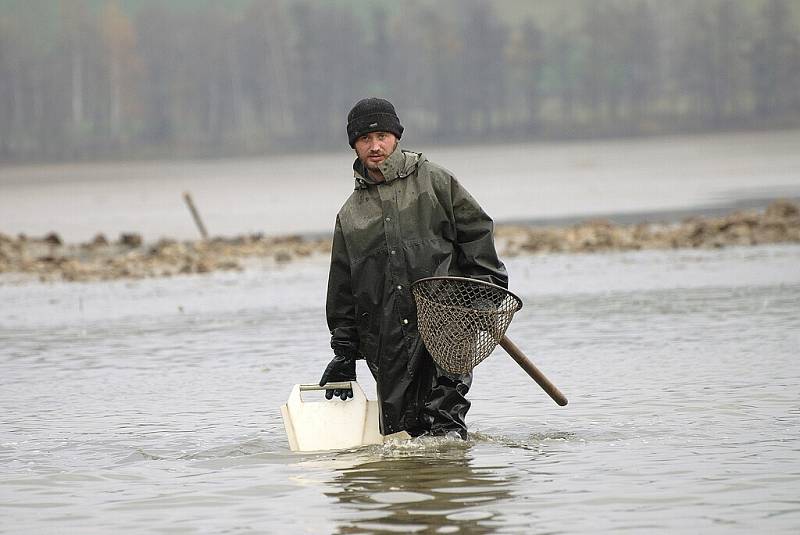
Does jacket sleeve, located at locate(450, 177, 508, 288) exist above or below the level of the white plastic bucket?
above

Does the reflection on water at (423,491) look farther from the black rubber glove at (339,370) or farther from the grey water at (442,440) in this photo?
the black rubber glove at (339,370)

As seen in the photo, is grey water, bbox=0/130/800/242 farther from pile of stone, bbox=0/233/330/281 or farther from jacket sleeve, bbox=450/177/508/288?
jacket sleeve, bbox=450/177/508/288

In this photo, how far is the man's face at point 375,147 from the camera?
6.91 m

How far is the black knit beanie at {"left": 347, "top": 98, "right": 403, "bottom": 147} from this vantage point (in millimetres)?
6891

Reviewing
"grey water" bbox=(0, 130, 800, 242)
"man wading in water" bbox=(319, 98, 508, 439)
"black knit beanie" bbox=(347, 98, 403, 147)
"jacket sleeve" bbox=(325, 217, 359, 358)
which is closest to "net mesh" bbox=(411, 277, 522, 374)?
"man wading in water" bbox=(319, 98, 508, 439)

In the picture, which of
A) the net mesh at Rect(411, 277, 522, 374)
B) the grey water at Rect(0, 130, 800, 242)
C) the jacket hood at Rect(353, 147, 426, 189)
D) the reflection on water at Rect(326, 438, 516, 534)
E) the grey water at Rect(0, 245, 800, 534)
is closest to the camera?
the reflection on water at Rect(326, 438, 516, 534)

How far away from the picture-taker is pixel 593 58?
13325 cm

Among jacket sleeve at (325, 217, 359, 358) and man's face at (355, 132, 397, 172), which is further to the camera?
jacket sleeve at (325, 217, 359, 358)

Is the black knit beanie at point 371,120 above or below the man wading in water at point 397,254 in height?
above

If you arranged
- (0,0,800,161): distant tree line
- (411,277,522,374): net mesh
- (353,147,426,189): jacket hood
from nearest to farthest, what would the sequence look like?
(411,277,522,374): net mesh, (353,147,426,189): jacket hood, (0,0,800,161): distant tree line

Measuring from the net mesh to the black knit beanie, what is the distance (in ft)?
2.38

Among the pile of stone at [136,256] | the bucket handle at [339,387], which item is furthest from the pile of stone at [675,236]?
the bucket handle at [339,387]

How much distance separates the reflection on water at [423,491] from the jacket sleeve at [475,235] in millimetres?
866

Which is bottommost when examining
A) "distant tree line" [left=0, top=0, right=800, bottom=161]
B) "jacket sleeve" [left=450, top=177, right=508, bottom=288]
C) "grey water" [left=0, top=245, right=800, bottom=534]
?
"grey water" [left=0, top=245, right=800, bottom=534]
